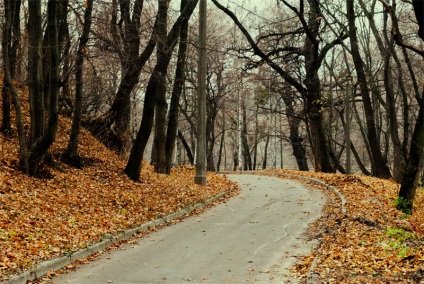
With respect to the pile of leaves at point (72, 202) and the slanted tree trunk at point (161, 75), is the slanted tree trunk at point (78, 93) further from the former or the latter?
the slanted tree trunk at point (161, 75)

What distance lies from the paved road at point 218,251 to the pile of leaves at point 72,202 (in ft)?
2.66

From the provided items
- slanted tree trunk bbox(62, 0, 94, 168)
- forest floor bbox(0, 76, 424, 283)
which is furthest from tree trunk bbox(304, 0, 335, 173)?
slanted tree trunk bbox(62, 0, 94, 168)

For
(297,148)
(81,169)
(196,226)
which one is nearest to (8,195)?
(196,226)

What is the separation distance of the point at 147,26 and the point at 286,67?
18297 mm

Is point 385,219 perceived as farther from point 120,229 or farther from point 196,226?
point 120,229

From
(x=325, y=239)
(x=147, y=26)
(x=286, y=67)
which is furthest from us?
(x=286, y=67)

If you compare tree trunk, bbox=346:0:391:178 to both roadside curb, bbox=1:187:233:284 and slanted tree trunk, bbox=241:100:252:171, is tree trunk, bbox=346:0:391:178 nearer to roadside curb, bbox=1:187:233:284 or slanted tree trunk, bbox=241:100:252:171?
roadside curb, bbox=1:187:233:284

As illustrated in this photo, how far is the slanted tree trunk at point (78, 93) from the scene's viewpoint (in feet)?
56.8

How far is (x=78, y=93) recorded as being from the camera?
59.6 feet

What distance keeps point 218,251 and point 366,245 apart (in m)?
2.92

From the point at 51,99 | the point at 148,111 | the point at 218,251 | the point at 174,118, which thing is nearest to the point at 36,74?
the point at 51,99

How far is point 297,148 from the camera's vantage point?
4703 centimetres

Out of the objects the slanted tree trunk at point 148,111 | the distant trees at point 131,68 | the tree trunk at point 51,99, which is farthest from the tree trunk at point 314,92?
the tree trunk at point 51,99

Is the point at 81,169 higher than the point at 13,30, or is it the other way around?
the point at 13,30
